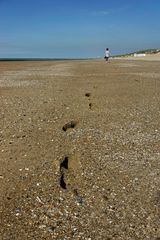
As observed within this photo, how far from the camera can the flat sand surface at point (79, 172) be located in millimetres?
7289

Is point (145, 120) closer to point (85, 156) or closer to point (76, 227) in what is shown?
point (85, 156)

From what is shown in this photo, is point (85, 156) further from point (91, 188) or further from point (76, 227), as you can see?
point (76, 227)

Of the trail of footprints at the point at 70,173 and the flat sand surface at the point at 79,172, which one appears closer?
the flat sand surface at the point at 79,172

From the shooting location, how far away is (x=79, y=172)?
9773 millimetres

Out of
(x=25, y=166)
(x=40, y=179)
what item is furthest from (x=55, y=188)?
(x=25, y=166)

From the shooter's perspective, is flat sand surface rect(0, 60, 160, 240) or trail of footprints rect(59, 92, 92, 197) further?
trail of footprints rect(59, 92, 92, 197)

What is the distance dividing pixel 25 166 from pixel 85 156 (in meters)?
1.60

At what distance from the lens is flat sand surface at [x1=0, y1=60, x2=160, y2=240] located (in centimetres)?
729

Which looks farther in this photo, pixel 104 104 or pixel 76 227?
pixel 104 104

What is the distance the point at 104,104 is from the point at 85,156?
27.9ft

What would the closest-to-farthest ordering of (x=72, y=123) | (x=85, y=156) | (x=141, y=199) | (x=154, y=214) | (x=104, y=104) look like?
(x=154, y=214), (x=141, y=199), (x=85, y=156), (x=72, y=123), (x=104, y=104)

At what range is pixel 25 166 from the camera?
10250mm

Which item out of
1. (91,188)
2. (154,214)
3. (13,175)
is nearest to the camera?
(154,214)

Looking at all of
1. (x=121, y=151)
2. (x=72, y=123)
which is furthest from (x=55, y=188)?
(x=72, y=123)
